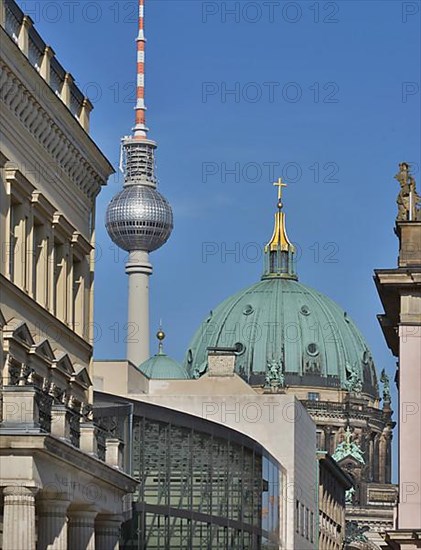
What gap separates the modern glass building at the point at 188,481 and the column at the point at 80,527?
A: 13967 mm

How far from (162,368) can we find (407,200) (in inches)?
3776

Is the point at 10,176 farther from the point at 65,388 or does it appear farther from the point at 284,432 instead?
the point at 284,432

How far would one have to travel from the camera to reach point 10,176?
49062 mm

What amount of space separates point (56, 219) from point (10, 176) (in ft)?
19.1

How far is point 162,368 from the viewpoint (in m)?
152

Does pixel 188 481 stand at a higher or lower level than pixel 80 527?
higher

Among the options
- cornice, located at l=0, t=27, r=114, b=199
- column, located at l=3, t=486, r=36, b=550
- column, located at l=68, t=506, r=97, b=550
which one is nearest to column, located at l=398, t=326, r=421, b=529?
column, located at l=68, t=506, r=97, b=550

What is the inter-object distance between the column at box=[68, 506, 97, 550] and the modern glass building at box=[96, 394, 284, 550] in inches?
550

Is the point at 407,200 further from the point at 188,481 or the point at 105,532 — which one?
the point at 188,481

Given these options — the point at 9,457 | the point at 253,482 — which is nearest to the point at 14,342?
the point at 9,457

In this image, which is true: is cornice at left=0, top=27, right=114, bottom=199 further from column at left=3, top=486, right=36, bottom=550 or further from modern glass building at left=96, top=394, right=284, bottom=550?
column at left=3, top=486, right=36, bottom=550

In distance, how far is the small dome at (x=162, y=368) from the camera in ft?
488

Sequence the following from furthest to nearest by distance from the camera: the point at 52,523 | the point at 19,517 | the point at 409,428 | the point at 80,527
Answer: the point at 409,428
the point at 80,527
the point at 52,523
the point at 19,517

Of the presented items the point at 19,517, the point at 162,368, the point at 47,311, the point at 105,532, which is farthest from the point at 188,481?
the point at 162,368
